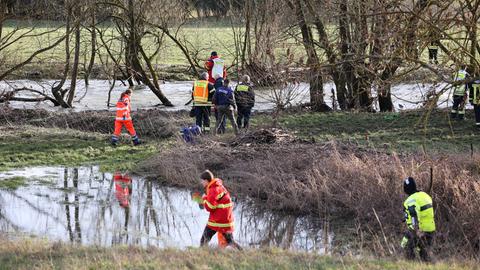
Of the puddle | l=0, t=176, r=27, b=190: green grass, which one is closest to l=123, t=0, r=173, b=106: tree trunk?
the puddle

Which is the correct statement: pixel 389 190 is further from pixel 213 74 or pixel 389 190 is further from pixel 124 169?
pixel 213 74

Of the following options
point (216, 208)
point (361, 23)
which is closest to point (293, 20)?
point (361, 23)

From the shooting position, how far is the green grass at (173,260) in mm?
9750

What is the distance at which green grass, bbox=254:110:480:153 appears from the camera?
1992 cm

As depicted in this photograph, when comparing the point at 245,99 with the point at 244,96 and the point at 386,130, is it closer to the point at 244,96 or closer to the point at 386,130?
the point at 244,96

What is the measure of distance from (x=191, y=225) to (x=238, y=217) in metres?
1.12

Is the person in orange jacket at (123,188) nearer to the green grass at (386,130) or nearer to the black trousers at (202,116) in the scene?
the black trousers at (202,116)

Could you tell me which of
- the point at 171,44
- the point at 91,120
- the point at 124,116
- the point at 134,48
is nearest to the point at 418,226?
the point at 124,116

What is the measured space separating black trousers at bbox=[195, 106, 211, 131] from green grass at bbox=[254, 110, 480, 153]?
2303mm

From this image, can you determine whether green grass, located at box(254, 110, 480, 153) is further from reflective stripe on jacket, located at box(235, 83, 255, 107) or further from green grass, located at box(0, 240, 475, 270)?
green grass, located at box(0, 240, 475, 270)

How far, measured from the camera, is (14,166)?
18.3 meters

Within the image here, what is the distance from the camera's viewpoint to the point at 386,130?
881 inches

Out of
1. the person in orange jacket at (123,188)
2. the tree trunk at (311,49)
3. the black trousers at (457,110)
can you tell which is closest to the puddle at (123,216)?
the person in orange jacket at (123,188)

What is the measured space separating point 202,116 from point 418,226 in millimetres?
11782
